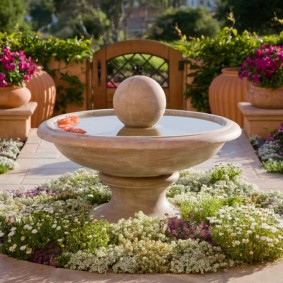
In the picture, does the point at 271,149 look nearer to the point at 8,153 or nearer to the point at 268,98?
the point at 268,98

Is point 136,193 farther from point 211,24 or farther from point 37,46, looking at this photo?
point 211,24

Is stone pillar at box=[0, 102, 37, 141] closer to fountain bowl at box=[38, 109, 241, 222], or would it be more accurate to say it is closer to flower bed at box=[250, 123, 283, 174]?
flower bed at box=[250, 123, 283, 174]

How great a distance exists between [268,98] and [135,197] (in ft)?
14.7

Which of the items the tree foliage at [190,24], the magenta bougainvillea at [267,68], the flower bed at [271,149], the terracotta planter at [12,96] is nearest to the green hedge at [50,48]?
the terracotta planter at [12,96]

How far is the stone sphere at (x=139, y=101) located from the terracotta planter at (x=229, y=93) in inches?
216

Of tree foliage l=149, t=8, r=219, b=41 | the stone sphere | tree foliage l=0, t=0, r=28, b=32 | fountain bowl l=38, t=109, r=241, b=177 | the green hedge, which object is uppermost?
the stone sphere

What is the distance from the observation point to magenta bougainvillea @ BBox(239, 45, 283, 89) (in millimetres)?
9578

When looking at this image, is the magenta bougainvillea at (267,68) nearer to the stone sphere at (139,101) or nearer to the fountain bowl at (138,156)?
the fountain bowl at (138,156)

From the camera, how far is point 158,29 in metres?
32.6

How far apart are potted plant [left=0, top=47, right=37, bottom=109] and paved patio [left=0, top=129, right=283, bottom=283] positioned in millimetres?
552

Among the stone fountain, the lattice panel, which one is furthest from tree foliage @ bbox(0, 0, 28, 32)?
the stone fountain

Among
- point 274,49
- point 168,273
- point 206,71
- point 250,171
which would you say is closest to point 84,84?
point 206,71

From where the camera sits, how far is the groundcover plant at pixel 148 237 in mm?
4781

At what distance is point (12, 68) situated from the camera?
9.52 metres
